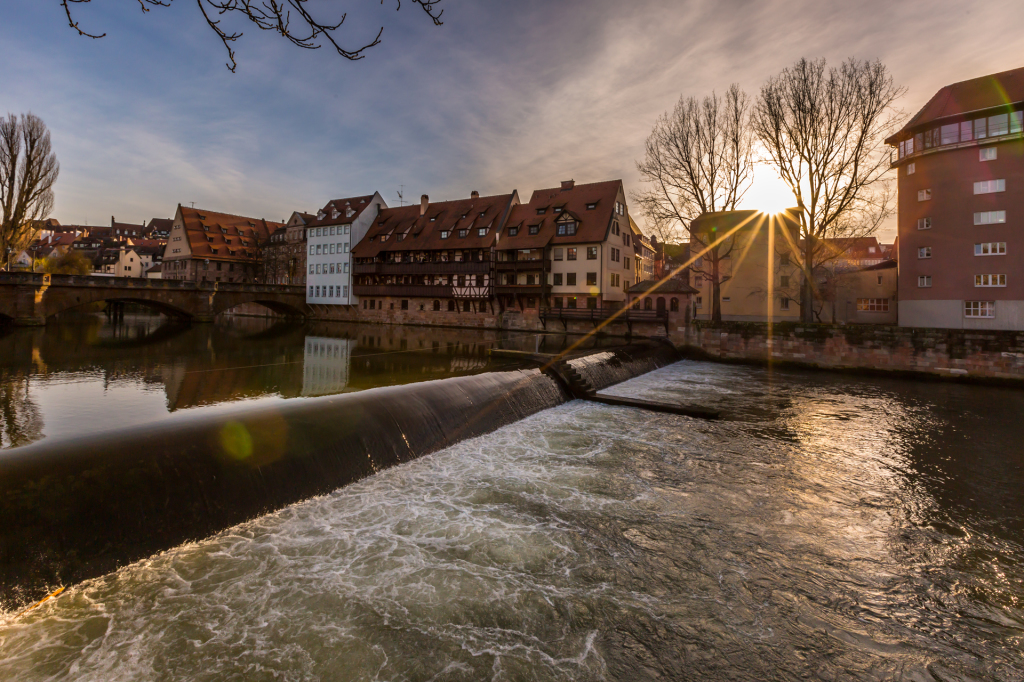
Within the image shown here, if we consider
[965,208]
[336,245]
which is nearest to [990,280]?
[965,208]

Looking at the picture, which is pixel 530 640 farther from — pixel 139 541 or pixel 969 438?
pixel 969 438

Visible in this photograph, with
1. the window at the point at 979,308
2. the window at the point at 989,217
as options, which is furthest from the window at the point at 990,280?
the window at the point at 989,217

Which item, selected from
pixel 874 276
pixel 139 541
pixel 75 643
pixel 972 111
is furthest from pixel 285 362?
pixel 874 276

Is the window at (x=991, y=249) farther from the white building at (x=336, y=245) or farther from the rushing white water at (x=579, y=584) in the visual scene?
the white building at (x=336, y=245)

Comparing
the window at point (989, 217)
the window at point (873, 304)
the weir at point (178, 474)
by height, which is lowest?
the weir at point (178, 474)

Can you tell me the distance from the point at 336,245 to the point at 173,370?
145 feet

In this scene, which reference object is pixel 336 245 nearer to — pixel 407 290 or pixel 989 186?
pixel 407 290

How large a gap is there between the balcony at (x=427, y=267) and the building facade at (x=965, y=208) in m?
32.5

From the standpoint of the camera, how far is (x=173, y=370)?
19797mm

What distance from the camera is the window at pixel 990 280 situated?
99.0 feet

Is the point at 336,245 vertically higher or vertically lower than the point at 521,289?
higher

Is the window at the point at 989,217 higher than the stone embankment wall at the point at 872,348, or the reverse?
the window at the point at 989,217

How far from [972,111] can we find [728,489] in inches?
1462

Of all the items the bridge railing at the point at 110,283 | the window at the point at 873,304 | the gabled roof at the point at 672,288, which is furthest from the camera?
the window at the point at 873,304
